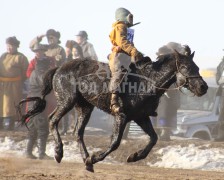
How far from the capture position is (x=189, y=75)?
12.7 metres

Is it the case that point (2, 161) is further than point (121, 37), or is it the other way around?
point (2, 161)

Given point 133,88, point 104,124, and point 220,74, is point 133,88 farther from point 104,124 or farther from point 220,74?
point 104,124

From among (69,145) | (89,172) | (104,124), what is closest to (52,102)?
(69,145)

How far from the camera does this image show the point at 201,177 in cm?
1392

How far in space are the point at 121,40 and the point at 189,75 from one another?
52.9 inches

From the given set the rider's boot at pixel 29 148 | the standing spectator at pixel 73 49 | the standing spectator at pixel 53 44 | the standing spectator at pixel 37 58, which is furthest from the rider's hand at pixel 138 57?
the standing spectator at pixel 53 44

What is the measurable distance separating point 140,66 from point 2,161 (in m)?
4.14

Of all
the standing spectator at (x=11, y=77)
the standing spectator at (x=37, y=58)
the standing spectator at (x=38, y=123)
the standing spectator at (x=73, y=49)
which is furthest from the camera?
the standing spectator at (x=11, y=77)

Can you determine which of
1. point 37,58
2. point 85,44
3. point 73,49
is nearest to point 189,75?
point 37,58

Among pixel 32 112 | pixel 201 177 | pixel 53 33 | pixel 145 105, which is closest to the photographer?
pixel 145 105

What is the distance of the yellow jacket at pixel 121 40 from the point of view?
13.1 m

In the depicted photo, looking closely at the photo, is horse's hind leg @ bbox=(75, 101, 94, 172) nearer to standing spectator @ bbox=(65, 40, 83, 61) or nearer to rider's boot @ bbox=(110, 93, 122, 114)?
rider's boot @ bbox=(110, 93, 122, 114)

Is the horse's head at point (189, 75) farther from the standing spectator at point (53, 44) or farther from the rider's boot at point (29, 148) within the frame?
the standing spectator at point (53, 44)

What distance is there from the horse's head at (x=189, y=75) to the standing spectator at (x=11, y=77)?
28.6 ft
